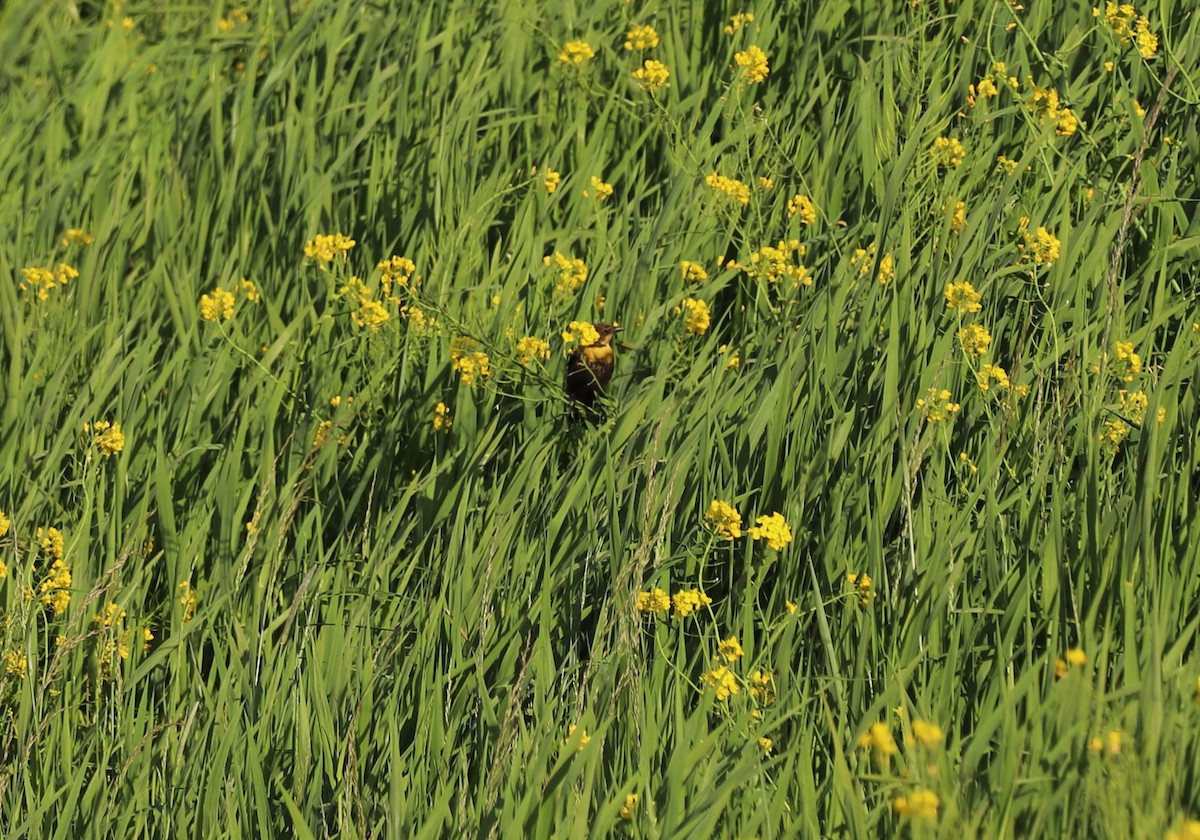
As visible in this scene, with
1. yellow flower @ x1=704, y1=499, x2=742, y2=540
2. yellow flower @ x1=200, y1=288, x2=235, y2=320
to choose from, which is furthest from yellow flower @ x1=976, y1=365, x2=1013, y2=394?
yellow flower @ x1=200, y1=288, x2=235, y2=320

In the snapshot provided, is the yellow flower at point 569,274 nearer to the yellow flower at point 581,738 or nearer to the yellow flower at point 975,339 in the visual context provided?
the yellow flower at point 975,339

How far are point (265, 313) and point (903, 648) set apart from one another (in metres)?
2.38

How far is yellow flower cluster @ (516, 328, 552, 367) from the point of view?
3.78m

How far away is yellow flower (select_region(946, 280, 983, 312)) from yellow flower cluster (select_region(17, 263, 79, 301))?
8.99 feet

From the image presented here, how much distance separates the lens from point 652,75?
4375 millimetres

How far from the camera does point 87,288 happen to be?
462 cm

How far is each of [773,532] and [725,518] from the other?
11cm

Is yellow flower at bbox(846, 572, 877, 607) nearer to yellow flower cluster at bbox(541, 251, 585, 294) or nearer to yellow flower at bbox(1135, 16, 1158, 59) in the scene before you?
yellow flower cluster at bbox(541, 251, 585, 294)

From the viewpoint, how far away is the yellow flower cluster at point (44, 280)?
4.46 m

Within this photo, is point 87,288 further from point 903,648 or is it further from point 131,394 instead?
point 903,648

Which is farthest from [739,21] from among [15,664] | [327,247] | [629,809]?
[15,664]

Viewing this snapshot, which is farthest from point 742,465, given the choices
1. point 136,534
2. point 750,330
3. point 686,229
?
point 136,534

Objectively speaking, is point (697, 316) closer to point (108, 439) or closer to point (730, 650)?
point (730, 650)

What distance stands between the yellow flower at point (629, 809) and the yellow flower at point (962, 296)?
1.44 metres
